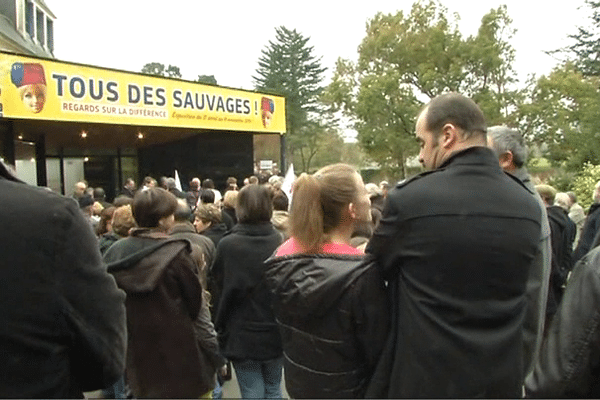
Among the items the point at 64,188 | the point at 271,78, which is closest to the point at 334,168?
the point at 64,188

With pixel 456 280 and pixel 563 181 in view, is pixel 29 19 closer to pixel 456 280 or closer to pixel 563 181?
pixel 563 181

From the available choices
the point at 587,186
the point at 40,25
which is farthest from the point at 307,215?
the point at 40,25

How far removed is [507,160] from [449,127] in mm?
1118

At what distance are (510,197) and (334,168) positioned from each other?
0.80 metres

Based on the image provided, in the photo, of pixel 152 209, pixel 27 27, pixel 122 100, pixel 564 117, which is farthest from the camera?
pixel 564 117

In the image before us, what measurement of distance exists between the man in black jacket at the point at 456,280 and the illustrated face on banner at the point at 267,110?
16.8 m

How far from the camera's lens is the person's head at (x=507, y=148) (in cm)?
321

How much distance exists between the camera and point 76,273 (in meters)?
1.93

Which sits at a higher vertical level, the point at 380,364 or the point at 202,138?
the point at 202,138

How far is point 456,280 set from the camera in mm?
1996

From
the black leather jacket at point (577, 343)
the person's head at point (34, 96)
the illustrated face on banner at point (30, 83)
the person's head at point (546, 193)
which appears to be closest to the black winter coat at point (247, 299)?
the black leather jacket at point (577, 343)

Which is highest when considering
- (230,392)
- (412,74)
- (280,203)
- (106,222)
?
(412,74)

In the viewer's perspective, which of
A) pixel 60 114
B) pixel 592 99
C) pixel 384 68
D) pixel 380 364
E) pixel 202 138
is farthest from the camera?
→ pixel 384 68

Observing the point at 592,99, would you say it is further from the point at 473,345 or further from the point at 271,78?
the point at 271,78
